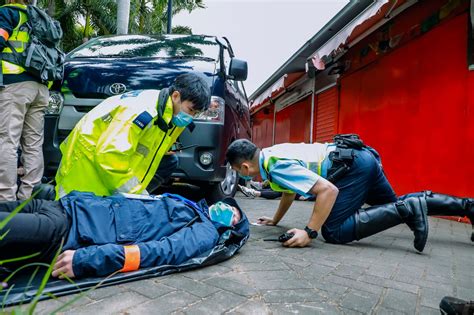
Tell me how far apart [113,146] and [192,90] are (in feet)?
2.42

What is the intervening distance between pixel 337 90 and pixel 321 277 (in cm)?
645

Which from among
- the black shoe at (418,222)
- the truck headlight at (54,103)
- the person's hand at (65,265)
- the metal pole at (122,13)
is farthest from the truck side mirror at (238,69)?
the metal pole at (122,13)

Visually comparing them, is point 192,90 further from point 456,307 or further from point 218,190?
point 456,307

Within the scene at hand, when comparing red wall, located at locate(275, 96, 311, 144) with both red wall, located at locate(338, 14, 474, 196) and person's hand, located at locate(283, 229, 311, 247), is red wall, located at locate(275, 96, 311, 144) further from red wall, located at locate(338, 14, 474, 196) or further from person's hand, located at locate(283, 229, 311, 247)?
person's hand, located at locate(283, 229, 311, 247)

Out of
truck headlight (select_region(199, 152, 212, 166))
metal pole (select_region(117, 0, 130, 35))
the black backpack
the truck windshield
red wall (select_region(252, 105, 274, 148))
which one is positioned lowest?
truck headlight (select_region(199, 152, 212, 166))

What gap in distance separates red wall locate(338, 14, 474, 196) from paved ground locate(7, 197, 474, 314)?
193cm

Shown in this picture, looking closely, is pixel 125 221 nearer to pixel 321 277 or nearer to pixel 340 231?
pixel 321 277

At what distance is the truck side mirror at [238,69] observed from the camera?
385 cm

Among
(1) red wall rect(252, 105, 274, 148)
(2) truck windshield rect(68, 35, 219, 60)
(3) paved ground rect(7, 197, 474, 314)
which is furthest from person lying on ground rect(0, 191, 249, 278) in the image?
(1) red wall rect(252, 105, 274, 148)

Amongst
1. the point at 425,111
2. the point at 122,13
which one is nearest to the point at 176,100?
the point at 425,111

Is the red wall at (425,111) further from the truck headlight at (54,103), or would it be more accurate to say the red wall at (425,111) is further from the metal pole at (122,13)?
the metal pole at (122,13)

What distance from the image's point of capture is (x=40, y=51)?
10.1 feet

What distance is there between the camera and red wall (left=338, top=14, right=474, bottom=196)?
4.21 m

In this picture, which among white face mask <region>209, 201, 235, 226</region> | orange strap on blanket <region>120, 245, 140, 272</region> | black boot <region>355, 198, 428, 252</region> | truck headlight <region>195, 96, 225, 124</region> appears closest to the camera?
orange strap on blanket <region>120, 245, 140, 272</region>
